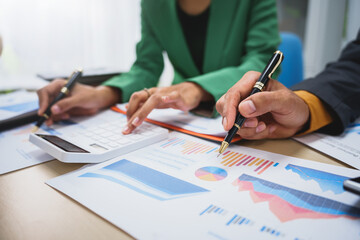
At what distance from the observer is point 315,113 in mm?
467

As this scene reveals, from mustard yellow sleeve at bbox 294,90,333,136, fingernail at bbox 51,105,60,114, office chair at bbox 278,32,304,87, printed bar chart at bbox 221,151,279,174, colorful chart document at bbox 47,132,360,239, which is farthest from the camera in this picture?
office chair at bbox 278,32,304,87

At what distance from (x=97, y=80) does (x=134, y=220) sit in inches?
29.7

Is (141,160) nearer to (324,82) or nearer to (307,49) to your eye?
(324,82)

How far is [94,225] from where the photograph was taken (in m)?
0.25

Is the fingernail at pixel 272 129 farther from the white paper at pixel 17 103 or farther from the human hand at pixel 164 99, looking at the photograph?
the white paper at pixel 17 103

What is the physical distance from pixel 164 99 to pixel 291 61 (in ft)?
2.95

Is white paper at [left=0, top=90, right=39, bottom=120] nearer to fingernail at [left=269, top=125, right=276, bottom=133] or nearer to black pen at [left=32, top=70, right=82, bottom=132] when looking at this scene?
black pen at [left=32, top=70, right=82, bottom=132]

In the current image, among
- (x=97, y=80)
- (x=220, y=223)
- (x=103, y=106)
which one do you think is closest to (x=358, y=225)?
(x=220, y=223)

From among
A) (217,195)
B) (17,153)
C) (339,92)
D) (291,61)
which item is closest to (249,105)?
(217,195)

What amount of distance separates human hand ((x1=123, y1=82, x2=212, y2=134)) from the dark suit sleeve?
22 centimetres

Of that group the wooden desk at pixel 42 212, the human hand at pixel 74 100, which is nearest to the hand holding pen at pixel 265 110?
the wooden desk at pixel 42 212

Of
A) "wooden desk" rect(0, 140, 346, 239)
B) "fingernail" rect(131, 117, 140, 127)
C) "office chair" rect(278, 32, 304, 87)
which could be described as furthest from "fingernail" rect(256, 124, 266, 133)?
"office chair" rect(278, 32, 304, 87)

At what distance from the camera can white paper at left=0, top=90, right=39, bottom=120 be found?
1.98 feet

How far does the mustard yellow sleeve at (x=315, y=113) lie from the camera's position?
0.47 m
